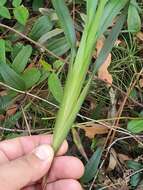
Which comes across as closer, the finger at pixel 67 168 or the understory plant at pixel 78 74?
the understory plant at pixel 78 74

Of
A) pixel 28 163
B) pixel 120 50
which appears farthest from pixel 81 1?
pixel 28 163

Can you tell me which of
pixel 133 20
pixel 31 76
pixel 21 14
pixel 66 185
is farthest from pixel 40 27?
pixel 66 185

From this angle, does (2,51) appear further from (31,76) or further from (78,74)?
(78,74)

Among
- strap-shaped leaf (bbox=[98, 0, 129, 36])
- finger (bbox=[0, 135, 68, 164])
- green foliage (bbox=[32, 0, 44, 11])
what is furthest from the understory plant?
green foliage (bbox=[32, 0, 44, 11])

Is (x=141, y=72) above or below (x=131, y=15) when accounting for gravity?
below

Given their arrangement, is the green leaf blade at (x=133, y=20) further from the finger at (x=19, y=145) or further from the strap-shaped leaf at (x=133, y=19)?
the finger at (x=19, y=145)

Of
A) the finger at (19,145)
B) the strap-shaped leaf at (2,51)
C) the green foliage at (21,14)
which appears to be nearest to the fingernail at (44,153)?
the finger at (19,145)

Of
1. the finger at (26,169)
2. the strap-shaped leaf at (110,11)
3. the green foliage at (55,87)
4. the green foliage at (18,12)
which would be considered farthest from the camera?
the green foliage at (18,12)

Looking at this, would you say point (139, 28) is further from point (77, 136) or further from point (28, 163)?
point (28, 163)
